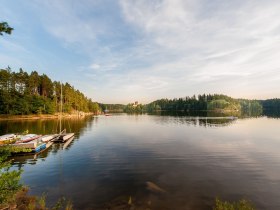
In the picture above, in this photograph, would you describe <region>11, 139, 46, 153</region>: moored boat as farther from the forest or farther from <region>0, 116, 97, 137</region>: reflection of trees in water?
the forest

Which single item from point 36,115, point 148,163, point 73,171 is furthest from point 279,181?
point 36,115

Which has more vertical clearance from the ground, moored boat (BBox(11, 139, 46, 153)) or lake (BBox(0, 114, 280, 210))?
moored boat (BBox(11, 139, 46, 153))

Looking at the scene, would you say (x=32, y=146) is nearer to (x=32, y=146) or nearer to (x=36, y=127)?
(x=32, y=146)

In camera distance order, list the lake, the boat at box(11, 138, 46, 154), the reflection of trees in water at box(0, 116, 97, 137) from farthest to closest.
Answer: the reflection of trees in water at box(0, 116, 97, 137)
the boat at box(11, 138, 46, 154)
the lake

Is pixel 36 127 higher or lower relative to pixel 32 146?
higher

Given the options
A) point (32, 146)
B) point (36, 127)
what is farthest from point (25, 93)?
point (32, 146)

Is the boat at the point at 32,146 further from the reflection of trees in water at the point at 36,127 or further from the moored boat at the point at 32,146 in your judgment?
the reflection of trees in water at the point at 36,127

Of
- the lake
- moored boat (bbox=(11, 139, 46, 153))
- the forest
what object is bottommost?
the lake

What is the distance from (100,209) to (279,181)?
73.6 feet

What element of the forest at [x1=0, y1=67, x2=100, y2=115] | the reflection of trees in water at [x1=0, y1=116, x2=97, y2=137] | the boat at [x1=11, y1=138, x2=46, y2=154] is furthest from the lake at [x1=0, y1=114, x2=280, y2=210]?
the forest at [x1=0, y1=67, x2=100, y2=115]

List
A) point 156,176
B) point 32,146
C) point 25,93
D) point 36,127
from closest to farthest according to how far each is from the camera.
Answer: point 156,176 < point 32,146 < point 36,127 < point 25,93

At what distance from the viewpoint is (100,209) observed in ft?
53.3

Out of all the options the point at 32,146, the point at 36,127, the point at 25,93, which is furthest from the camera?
the point at 25,93

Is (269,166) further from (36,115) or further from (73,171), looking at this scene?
(36,115)
